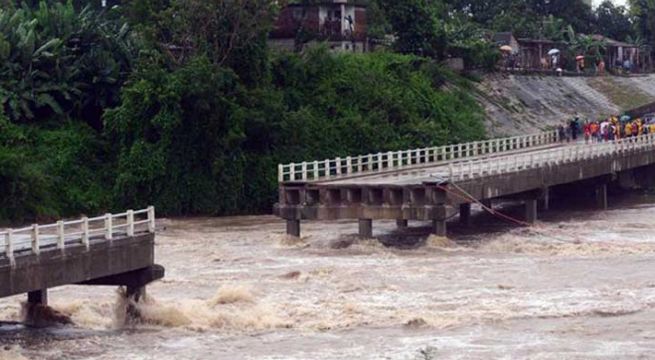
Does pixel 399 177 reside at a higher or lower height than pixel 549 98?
lower

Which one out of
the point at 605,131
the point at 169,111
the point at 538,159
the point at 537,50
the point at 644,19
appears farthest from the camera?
the point at 644,19

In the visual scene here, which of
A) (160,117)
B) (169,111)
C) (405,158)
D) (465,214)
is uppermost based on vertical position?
(169,111)

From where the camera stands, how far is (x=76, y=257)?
3291 centimetres

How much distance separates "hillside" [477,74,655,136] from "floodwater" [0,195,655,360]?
3950 centimetres

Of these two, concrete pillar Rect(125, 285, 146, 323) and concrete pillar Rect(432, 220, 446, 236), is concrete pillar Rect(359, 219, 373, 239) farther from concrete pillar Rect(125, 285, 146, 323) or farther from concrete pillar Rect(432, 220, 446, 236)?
concrete pillar Rect(125, 285, 146, 323)

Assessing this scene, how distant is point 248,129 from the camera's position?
2717 inches

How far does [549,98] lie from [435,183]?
5568cm

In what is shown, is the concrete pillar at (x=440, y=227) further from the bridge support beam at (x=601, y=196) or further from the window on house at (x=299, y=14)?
the window on house at (x=299, y=14)

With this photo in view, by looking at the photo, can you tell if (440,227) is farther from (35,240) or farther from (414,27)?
(414,27)

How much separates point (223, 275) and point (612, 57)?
88.7 meters

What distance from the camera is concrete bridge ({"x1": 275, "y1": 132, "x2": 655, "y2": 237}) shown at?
5028 centimetres

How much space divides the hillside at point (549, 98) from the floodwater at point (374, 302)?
130 ft

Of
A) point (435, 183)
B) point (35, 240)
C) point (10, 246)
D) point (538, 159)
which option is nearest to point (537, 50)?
point (538, 159)

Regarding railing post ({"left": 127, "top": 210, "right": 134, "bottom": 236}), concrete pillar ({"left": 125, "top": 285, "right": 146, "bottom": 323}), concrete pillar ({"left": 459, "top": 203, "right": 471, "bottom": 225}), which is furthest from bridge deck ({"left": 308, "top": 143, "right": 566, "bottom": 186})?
railing post ({"left": 127, "top": 210, "right": 134, "bottom": 236})
